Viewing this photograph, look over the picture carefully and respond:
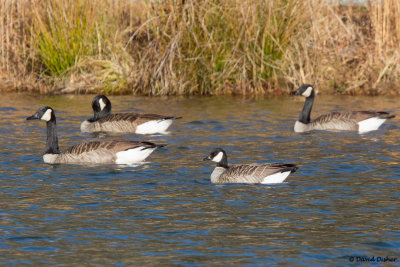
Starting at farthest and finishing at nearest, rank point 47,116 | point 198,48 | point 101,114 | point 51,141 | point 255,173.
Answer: point 198,48 → point 101,114 → point 47,116 → point 51,141 → point 255,173

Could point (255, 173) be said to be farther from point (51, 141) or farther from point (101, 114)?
point (101, 114)

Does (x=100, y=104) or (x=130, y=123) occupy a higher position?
(x=100, y=104)

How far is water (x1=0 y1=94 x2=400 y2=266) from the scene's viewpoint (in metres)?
8.34

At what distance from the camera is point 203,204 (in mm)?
10539

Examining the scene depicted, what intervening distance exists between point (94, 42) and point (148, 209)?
49.0ft

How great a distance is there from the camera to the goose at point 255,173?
450 inches

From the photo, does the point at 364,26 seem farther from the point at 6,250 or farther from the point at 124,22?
the point at 6,250

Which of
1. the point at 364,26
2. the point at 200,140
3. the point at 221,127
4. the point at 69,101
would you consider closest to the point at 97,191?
the point at 200,140

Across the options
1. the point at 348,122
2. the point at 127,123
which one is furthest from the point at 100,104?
the point at 348,122

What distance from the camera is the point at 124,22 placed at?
25.5 metres

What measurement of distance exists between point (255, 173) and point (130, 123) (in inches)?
261

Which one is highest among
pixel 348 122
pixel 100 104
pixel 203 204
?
pixel 100 104

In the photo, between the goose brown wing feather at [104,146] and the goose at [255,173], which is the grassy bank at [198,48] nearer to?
the goose brown wing feather at [104,146]

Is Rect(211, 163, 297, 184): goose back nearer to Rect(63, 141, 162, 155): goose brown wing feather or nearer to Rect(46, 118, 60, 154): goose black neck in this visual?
Rect(63, 141, 162, 155): goose brown wing feather
